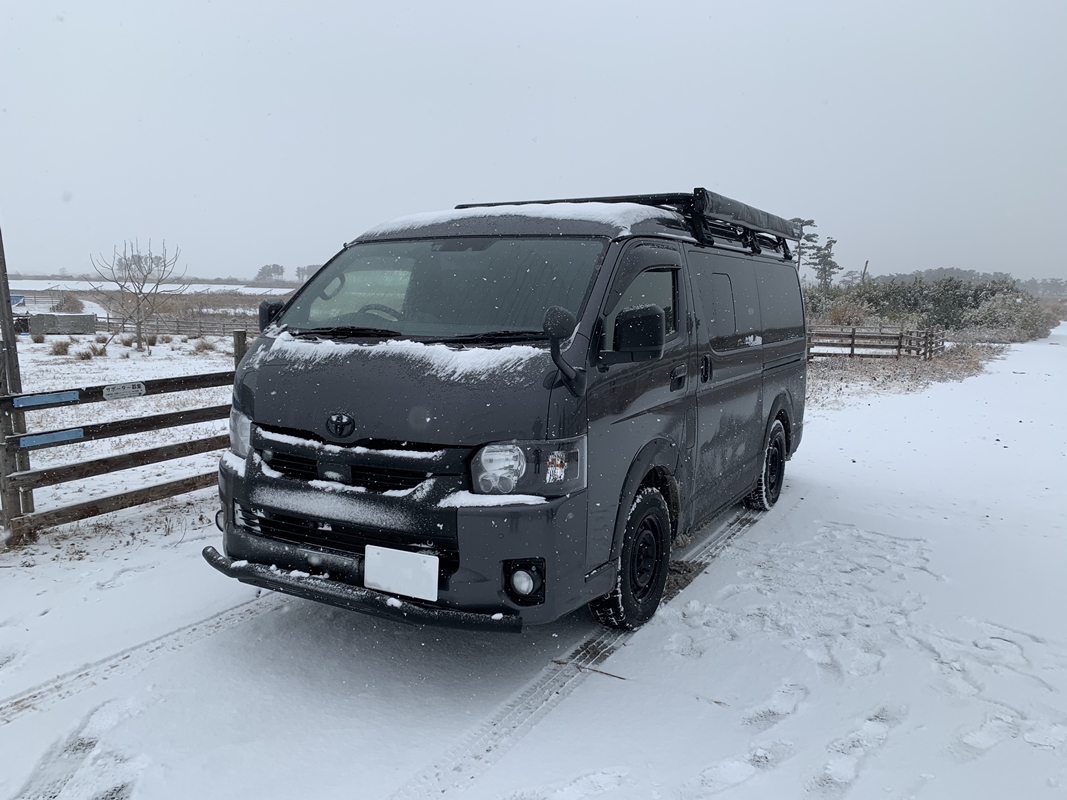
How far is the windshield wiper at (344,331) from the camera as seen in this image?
3.64m

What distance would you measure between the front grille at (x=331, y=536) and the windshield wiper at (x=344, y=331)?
3.13 ft

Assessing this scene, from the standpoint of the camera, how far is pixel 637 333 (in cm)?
334

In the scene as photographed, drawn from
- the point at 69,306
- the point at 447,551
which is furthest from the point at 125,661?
the point at 69,306

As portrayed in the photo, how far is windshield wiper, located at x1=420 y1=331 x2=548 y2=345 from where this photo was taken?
336 centimetres

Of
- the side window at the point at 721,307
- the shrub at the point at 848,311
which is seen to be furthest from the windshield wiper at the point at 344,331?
the shrub at the point at 848,311

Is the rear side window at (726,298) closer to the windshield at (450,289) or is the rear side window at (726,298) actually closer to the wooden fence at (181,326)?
the windshield at (450,289)

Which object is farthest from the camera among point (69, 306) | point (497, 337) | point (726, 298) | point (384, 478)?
point (69, 306)

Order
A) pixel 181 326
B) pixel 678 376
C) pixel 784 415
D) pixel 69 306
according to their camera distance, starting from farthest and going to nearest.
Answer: pixel 69 306 → pixel 181 326 → pixel 784 415 → pixel 678 376

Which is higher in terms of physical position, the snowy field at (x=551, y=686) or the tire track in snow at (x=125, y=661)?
the tire track in snow at (x=125, y=661)

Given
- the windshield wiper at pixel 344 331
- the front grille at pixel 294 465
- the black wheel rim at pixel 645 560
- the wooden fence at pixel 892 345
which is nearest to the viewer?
the front grille at pixel 294 465

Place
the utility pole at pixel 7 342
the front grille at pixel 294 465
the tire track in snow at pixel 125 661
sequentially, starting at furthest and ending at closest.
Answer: the utility pole at pixel 7 342 < the front grille at pixel 294 465 < the tire track in snow at pixel 125 661

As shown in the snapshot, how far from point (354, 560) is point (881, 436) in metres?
9.59

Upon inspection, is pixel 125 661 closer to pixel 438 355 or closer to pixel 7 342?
pixel 438 355

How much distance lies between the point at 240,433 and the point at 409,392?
1076mm
